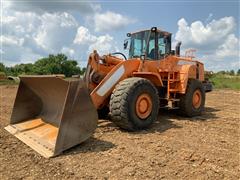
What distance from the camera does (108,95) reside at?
591 cm

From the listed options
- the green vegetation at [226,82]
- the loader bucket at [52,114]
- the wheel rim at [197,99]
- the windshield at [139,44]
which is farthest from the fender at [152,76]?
the green vegetation at [226,82]

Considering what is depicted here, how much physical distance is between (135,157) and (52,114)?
86.0 inches

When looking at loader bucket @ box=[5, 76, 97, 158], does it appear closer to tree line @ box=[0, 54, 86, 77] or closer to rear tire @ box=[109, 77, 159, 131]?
rear tire @ box=[109, 77, 159, 131]

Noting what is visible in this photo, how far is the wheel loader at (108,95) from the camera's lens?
4.53 meters

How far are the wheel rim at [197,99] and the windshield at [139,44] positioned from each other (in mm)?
1952

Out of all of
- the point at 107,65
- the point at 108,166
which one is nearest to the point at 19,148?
the point at 108,166

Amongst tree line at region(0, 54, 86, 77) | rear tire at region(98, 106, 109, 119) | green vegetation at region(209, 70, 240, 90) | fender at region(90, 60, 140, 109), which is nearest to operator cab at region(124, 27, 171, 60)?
fender at region(90, 60, 140, 109)

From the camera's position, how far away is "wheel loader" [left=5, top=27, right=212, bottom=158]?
4527 millimetres

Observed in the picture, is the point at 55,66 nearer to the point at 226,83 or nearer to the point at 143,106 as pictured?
the point at 226,83

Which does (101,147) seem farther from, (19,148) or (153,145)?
(19,148)

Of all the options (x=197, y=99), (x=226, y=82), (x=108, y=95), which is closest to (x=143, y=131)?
(x=108, y=95)

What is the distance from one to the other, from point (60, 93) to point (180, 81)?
11.5 ft

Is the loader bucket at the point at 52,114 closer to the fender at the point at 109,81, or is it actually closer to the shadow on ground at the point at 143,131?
the shadow on ground at the point at 143,131

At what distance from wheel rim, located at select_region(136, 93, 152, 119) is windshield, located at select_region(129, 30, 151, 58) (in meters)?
1.78
